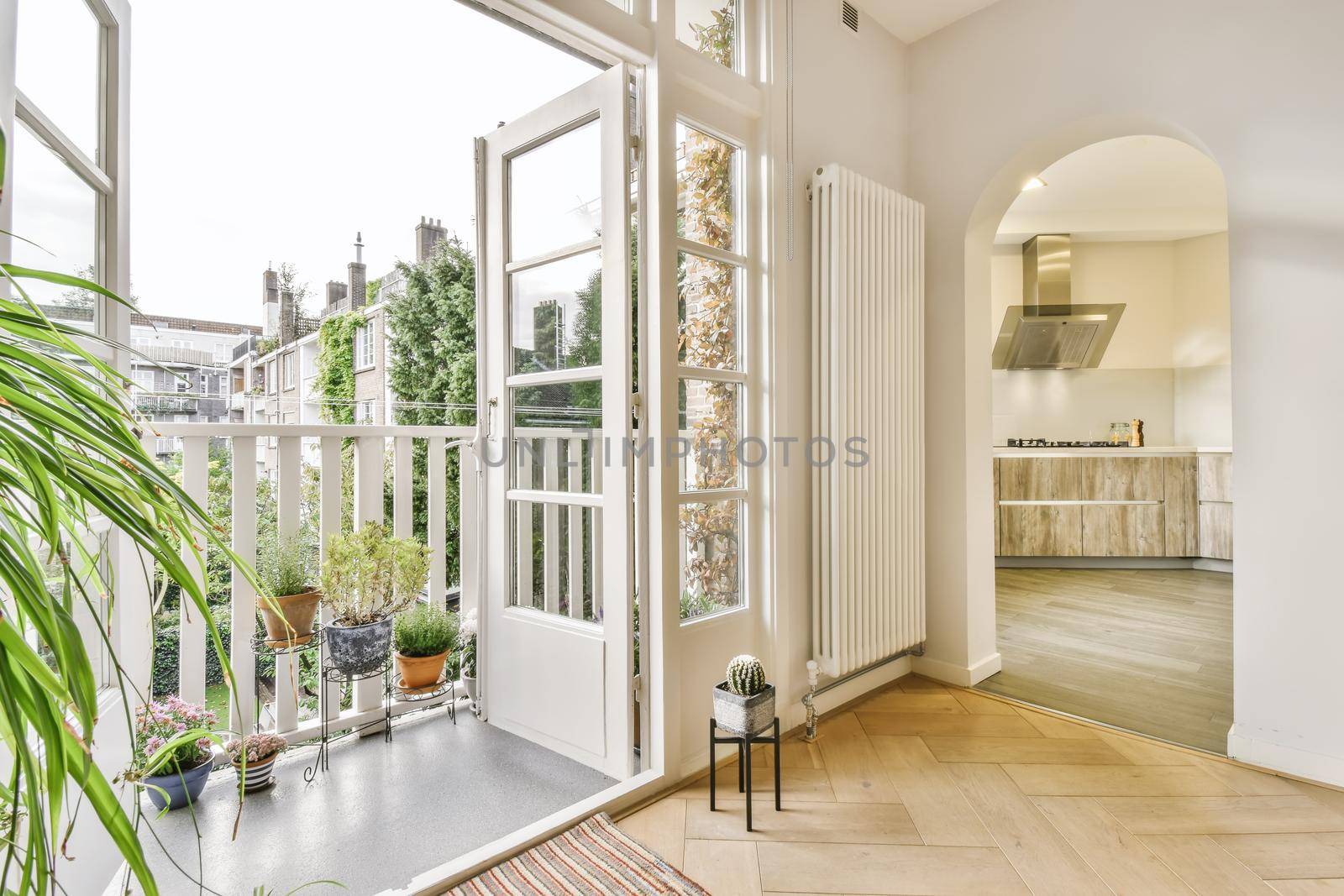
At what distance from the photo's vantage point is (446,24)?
2852 millimetres

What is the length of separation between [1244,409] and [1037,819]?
140 centimetres

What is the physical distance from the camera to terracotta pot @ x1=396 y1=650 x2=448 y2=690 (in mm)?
2334

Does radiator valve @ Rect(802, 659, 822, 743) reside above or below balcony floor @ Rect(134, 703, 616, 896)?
above

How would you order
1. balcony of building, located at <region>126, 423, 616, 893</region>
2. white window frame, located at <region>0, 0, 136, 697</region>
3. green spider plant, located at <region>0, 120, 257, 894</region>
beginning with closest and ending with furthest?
green spider plant, located at <region>0, 120, 257, 894</region> → white window frame, located at <region>0, 0, 136, 697</region> → balcony of building, located at <region>126, 423, 616, 893</region>

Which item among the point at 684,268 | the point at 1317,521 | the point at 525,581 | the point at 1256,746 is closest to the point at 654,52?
the point at 684,268

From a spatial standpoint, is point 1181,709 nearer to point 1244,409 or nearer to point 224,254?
point 1244,409

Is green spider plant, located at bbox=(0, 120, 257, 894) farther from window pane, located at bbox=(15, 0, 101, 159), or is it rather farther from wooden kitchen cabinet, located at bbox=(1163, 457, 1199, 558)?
wooden kitchen cabinet, located at bbox=(1163, 457, 1199, 558)

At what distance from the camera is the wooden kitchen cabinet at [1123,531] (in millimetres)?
5129

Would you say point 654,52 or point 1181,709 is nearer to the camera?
point 654,52

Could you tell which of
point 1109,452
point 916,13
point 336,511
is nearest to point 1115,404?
point 1109,452

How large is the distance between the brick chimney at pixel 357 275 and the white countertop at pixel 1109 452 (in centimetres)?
458

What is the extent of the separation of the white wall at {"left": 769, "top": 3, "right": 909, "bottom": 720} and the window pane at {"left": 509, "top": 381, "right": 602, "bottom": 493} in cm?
63

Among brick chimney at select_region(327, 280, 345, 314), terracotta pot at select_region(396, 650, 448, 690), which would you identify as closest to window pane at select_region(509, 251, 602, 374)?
terracotta pot at select_region(396, 650, 448, 690)

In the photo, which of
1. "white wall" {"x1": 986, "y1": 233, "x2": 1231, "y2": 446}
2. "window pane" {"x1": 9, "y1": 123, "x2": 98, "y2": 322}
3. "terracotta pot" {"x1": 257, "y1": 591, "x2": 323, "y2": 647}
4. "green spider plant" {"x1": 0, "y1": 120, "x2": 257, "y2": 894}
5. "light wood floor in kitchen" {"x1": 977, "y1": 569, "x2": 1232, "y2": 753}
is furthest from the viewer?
"white wall" {"x1": 986, "y1": 233, "x2": 1231, "y2": 446}
